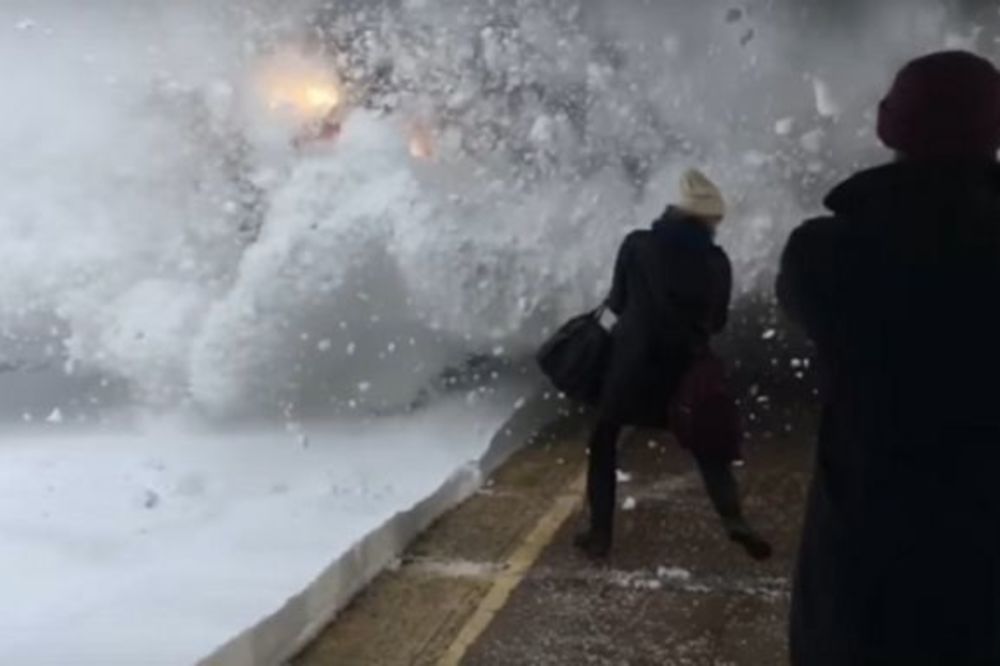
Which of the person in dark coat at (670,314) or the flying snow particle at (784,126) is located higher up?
the flying snow particle at (784,126)

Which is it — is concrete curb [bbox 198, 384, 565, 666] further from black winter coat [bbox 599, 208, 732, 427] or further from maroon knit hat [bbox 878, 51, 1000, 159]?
maroon knit hat [bbox 878, 51, 1000, 159]

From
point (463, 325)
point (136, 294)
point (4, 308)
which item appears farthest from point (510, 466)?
point (4, 308)

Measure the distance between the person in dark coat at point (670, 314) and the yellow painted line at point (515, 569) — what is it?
624 millimetres

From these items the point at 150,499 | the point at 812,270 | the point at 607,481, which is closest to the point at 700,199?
the point at 607,481

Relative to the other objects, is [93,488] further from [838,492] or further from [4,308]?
[838,492]

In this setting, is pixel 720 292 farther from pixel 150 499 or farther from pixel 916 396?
pixel 916 396

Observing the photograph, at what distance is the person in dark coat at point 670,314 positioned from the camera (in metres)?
5.66

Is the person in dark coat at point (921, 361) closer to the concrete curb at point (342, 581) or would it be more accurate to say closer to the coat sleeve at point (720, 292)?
the concrete curb at point (342, 581)

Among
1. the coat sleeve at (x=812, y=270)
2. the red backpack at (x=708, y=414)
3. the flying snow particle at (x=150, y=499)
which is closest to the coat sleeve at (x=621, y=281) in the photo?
the red backpack at (x=708, y=414)

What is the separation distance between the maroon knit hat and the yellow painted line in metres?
2.95

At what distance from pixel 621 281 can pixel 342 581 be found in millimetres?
1483

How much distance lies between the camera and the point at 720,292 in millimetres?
5703

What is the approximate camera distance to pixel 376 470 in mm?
7242

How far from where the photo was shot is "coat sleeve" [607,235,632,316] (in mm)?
5805
